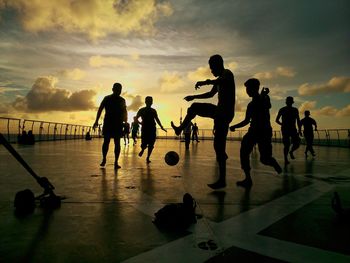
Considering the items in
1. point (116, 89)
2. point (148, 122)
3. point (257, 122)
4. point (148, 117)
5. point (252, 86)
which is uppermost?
point (116, 89)

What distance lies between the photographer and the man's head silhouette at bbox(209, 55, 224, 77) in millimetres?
5457

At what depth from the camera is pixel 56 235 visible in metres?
2.63

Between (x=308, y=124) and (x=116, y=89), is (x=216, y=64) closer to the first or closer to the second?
(x=116, y=89)

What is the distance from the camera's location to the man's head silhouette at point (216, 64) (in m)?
5.46

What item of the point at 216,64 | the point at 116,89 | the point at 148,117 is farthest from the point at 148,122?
the point at 216,64

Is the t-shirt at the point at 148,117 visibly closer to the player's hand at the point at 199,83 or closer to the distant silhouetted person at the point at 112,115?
the distant silhouetted person at the point at 112,115

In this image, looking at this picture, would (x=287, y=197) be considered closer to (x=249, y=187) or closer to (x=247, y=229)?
(x=249, y=187)

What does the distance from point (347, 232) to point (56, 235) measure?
2.60m

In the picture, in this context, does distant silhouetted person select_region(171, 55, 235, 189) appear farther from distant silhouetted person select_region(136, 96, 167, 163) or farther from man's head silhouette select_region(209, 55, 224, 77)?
distant silhouetted person select_region(136, 96, 167, 163)

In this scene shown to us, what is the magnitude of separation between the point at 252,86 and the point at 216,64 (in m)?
1.04

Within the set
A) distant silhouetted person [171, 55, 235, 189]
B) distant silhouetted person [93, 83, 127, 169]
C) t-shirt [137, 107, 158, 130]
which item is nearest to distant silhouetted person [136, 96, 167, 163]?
t-shirt [137, 107, 158, 130]

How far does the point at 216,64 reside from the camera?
548 cm

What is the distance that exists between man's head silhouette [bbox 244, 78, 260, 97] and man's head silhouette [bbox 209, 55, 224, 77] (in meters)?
0.83

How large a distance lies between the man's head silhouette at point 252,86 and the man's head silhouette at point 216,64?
0.83 metres
